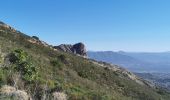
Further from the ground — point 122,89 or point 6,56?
point 6,56

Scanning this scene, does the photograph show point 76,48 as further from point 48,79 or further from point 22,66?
point 22,66

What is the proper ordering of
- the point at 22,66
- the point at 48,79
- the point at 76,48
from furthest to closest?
the point at 76,48 → the point at 48,79 → the point at 22,66

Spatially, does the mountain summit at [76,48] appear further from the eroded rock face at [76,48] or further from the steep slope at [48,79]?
the steep slope at [48,79]

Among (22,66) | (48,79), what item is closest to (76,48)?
(48,79)

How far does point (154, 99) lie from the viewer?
87.1m

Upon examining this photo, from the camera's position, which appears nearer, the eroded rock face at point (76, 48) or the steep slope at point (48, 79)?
the steep slope at point (48, 79)

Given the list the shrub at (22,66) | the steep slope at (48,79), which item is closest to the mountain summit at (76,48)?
the steep slope at (48,79)

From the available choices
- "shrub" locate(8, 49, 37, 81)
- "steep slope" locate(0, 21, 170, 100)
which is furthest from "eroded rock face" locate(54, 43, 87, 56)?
"shrub" locate(8, 49, 37, 81)

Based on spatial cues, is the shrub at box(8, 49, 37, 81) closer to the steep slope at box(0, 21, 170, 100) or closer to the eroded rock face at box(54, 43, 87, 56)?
the steep slope at box(0, 21, 170, 100)

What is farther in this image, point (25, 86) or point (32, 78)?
point (32, 78)

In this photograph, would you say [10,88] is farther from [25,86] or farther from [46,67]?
[46,67]

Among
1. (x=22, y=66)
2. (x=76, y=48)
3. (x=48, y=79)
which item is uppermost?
(x=76, y=48)

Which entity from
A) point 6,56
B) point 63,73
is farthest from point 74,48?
point 6,56

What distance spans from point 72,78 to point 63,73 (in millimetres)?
2157
